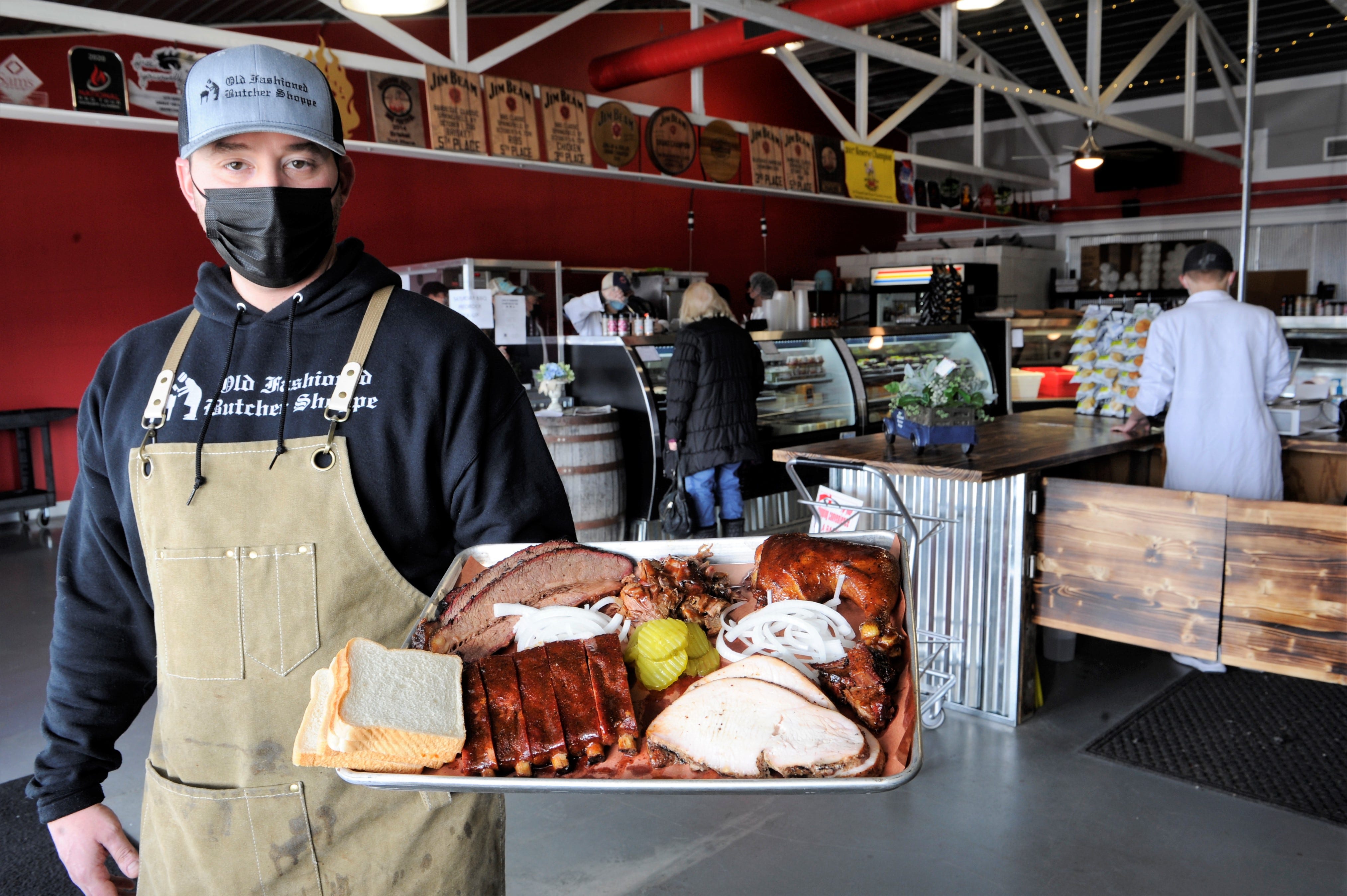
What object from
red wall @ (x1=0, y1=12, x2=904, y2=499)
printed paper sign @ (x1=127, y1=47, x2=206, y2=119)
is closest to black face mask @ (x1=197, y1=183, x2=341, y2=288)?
printed paper sign @ (x1=127, y1=47, x2=206, y2=119)

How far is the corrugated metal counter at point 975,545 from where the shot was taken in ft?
12.5

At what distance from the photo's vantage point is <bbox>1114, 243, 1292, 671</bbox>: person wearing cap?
166 inches

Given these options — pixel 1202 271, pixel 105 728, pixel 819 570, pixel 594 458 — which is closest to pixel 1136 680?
pixel 1202 271

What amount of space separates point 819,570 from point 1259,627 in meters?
2.93

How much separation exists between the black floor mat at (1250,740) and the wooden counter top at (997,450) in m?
1.14

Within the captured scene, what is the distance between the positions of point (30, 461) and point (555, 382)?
514 cm

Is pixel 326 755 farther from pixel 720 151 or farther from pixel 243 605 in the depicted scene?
pixel 720 151

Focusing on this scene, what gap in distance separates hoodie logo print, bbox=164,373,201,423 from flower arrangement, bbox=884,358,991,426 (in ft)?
10.4

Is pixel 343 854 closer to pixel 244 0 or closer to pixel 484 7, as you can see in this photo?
pixel 244 0

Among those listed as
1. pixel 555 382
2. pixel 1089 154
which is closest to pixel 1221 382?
pixel 555 382

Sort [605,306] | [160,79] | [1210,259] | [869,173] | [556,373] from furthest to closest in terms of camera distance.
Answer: [869,173] < [605,306] < [556,373] < [160,79] < [1210,259]

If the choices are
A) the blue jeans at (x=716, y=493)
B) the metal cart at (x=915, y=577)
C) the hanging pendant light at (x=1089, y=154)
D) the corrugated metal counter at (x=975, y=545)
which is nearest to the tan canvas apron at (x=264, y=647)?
the metal cart at (x=915, y=577)

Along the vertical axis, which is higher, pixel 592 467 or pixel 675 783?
pixel 675 783

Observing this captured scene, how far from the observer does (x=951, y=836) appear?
3020 millimetres
